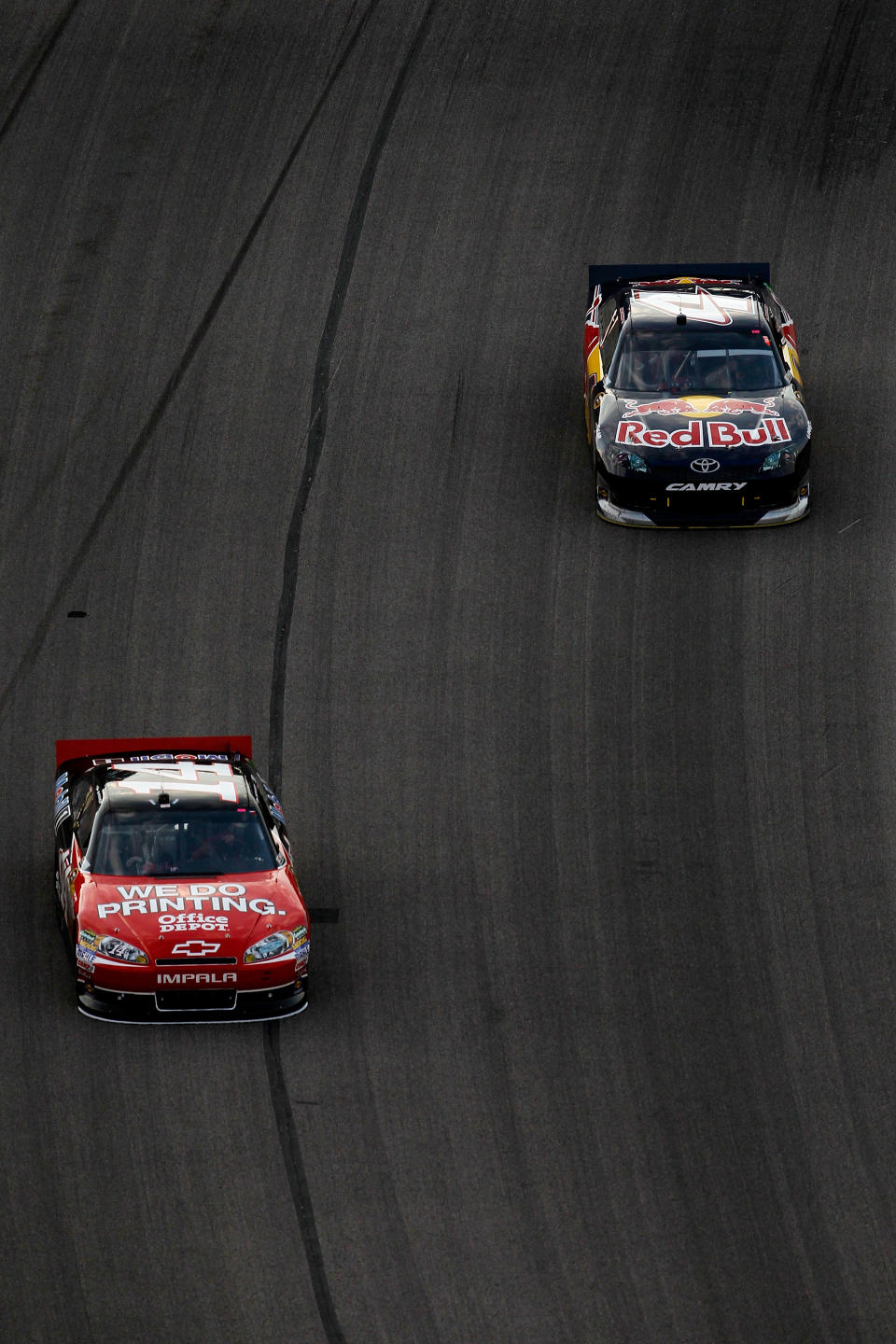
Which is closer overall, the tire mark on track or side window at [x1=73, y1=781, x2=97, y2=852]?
the tire mark on track

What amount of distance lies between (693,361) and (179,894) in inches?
345

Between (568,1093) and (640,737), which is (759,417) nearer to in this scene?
(640,737)

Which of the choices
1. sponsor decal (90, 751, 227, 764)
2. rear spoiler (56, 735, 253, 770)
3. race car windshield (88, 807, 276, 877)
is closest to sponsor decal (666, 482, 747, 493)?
rear spoiler (56, 735, 253, 770)

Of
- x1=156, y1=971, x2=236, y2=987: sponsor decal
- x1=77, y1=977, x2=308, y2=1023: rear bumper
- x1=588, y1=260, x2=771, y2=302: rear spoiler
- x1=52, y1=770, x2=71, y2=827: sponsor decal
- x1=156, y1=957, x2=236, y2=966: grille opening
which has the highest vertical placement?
x1=588, y1=260, x2=771, y2=302: rear spoiler

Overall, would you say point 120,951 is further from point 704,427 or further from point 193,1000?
point 704,427

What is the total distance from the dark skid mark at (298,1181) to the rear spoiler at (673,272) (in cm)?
1132

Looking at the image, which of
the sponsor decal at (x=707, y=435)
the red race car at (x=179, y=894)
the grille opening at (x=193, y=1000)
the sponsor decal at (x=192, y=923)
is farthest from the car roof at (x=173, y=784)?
the sponsor decal at (x=707, y=435)

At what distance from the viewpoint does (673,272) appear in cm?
2522

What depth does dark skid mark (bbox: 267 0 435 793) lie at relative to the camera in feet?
66.6

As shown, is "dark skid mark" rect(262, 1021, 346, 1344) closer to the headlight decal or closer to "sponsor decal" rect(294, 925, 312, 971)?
"sponsor decal" rect(294, 925, 312, 971)

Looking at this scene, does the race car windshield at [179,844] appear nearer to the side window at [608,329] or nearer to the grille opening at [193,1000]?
the grille opening at [193,1000]

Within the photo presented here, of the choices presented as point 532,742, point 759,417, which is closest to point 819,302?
point 759,417

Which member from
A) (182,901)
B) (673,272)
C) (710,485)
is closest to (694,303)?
(673,272)

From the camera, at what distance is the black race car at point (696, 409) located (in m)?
21.9
